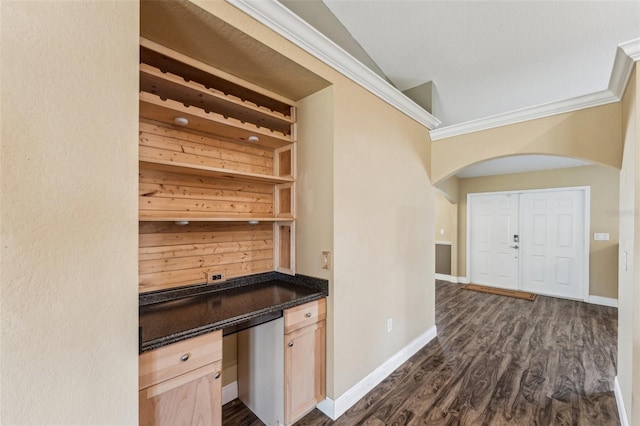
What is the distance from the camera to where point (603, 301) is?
4469 millimetres

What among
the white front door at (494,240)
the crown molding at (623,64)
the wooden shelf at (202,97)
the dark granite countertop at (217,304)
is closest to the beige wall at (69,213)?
→ the dark granite countertop at (217,304)

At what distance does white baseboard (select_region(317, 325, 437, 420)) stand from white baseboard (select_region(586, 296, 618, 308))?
3631mm

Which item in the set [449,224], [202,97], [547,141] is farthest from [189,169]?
[449,224]

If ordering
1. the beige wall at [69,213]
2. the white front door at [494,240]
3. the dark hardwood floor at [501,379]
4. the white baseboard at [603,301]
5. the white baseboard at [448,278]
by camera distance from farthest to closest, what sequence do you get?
the white baseboard at [448,278] < the white front door at [494,240] < the white baseboard at [603,301] < the dark hardwood floor at [501,379] < the beige wall at [69,213]

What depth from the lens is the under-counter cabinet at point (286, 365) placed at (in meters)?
1.77

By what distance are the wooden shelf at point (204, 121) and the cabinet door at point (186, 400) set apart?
1.42 metres

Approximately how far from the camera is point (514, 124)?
266cm

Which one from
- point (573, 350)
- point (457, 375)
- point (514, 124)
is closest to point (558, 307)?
point (573, 350)

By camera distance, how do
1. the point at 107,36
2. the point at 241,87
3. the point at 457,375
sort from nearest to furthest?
the point at 107,36 → the point at 241,87 → the point at 457,375

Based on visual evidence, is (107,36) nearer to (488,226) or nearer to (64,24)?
(64,24)

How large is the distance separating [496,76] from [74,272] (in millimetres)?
3857

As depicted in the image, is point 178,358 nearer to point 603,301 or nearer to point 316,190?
point 316,190

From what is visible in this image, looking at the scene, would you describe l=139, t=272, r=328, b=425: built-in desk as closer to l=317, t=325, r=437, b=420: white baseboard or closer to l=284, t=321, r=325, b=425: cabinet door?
l=284, t=321, r=325, b=425: cabinet door

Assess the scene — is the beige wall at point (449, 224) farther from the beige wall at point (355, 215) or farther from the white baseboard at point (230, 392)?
the white baseboard at point (230, 392)
